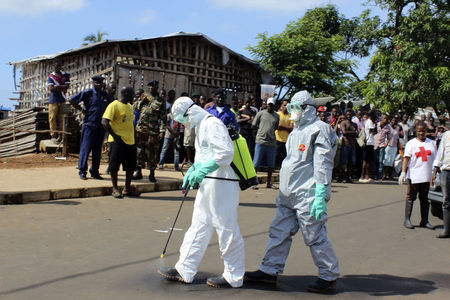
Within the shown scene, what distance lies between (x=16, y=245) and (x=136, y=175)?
5.41m

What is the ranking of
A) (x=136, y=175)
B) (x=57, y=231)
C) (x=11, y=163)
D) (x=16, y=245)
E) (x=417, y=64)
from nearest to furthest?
(x=16, y=245), (x=57, y=231), (x=136, y=175), (x=11, y=163), (x=417, y=64)

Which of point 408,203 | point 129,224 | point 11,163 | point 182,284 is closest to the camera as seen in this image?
point 182,284

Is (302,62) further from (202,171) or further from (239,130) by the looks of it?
(202,171)

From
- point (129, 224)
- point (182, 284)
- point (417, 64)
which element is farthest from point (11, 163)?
point (417, 64)

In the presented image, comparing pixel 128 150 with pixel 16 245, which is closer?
pixel 16 245

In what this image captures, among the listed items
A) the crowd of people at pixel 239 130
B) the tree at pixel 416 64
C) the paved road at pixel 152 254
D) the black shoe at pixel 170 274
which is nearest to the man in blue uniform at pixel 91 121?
the crowd of people at pixel 239 130

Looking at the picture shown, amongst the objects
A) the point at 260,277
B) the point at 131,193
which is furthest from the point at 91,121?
the point at 260,277

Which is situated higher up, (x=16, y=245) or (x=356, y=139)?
(x=356, y=139)

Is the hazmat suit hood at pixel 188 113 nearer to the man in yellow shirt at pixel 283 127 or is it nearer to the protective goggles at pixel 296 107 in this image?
the protective goggles at pixel 296 107

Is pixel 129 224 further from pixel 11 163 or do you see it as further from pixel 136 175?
pixel 11 163

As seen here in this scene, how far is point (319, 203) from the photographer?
413 centimetres

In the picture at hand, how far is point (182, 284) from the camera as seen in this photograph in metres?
4.24

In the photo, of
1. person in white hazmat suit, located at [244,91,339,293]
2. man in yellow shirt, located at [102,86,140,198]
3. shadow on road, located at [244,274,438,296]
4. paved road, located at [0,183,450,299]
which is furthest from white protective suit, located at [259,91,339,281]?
man in yellow shirt, located at [102,86,140,198]

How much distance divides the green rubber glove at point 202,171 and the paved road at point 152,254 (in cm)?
95
